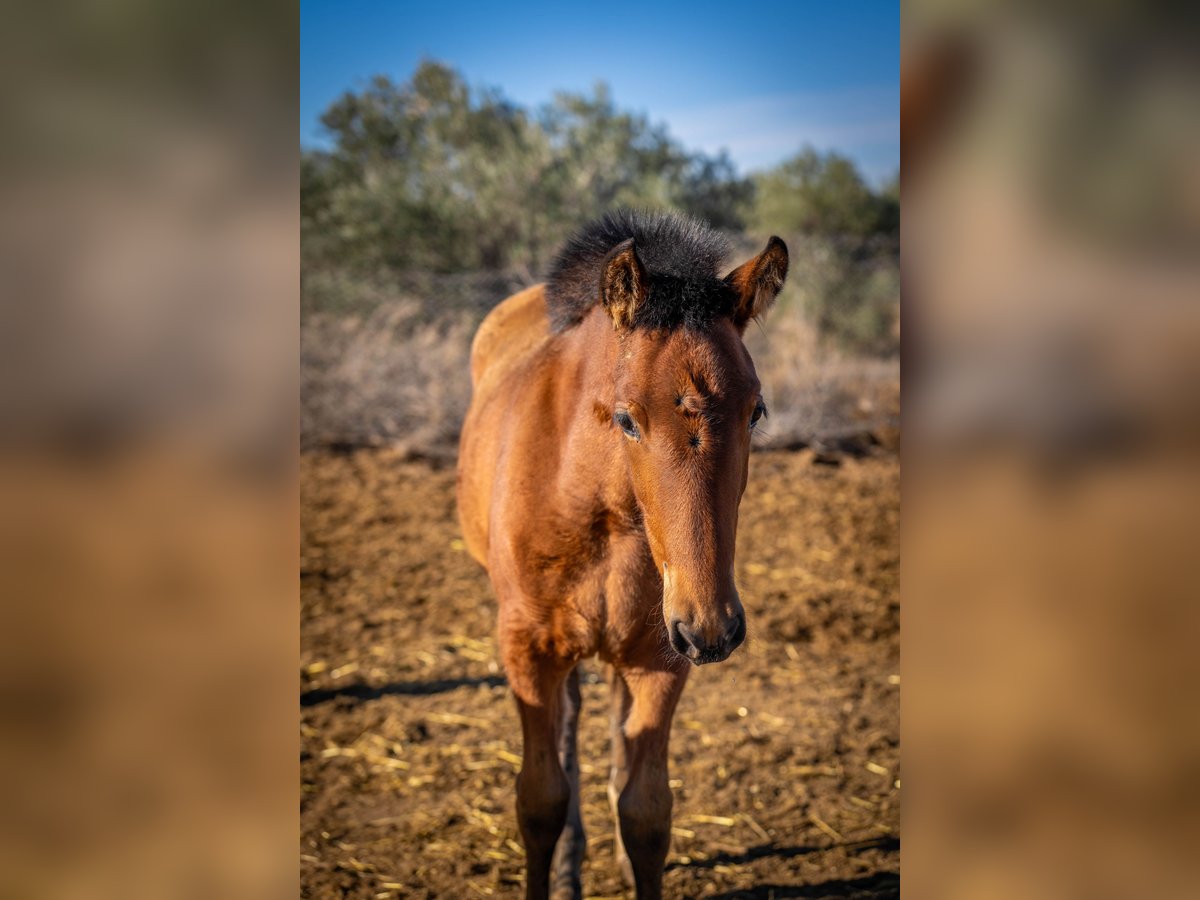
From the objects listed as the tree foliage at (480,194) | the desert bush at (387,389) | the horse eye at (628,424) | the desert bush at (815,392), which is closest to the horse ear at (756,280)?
the horse eye at (628,424)

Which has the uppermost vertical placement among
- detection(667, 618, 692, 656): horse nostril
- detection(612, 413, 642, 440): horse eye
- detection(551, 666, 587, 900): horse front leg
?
detection(612, 413, 642, 440): horse eye

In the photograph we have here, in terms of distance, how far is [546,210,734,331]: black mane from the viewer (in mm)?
2213

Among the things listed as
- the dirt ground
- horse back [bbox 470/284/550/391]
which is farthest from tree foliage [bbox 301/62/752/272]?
horse back [bbox 470/284/550/391]

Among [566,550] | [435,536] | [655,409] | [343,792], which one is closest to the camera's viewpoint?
[655,409]

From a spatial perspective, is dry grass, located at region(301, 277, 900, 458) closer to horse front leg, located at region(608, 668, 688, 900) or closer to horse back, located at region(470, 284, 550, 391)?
horse back, located at region(470, 284, 550, 391)

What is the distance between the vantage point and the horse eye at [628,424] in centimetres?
216

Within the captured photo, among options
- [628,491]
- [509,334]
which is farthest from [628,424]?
[509,334]

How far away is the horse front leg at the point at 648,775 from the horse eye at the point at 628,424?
33.7 inches

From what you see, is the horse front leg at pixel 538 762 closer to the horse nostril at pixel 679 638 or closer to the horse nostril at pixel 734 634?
the horse nostril at pixel 679 638
